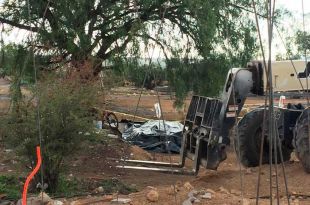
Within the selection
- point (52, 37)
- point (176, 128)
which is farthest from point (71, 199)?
point (176, 128)

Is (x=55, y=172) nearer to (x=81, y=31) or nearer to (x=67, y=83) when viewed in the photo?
(x=67, y=83)

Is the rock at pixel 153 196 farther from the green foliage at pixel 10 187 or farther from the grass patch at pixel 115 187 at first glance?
the grass patch at pixel 115 187

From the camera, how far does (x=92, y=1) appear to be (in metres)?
14.1

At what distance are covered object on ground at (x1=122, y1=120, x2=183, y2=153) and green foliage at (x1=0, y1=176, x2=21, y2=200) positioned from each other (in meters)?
7.46

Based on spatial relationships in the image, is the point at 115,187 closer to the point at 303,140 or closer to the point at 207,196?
the point at 303,140

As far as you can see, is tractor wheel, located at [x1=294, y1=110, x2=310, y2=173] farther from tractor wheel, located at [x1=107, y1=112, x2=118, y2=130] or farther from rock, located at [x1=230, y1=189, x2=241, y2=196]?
tractor wheel, located at [x1=107, y1=112, x2=118, y2=130]

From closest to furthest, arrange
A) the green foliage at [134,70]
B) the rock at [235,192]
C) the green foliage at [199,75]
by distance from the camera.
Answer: the rock at [235,192] < the green foliage at [134,70] < the green foliage at [199,75]

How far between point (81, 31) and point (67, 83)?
14.1ft

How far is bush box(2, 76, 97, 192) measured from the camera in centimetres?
884

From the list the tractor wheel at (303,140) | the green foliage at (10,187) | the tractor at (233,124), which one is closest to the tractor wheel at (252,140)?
the tractor at (233,124)

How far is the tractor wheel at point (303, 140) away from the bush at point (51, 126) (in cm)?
331

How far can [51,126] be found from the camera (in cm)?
891

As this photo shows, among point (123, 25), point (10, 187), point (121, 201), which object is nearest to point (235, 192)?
point (121, 201)

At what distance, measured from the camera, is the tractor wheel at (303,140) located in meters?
8.55
